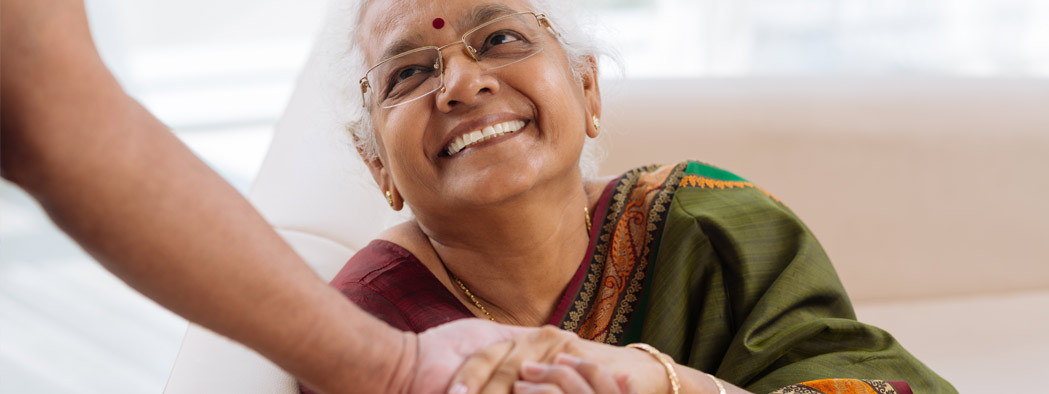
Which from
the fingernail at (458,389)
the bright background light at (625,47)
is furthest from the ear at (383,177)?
the bright background light at (625,47)

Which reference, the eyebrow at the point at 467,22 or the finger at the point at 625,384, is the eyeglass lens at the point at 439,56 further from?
the finger at the point at 625,384

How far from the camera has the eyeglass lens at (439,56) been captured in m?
1.50

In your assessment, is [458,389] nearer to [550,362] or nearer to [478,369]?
[478,369]

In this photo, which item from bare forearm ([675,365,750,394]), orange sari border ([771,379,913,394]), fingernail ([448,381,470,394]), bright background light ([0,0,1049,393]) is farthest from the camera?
bright background light ([0,0,1049,393])

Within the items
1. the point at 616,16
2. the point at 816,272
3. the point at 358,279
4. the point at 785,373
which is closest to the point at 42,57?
the point at 358,279

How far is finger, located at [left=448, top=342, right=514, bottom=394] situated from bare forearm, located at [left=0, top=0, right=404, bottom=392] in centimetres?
14

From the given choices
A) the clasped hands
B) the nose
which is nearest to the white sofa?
the nose

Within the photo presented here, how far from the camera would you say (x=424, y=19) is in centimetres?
148

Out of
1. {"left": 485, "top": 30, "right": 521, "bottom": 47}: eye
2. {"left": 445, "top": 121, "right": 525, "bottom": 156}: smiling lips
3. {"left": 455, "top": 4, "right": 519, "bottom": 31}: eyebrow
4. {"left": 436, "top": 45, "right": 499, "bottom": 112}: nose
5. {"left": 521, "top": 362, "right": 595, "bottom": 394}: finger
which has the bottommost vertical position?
{"left": 521, "top": 362, "right": 595, "bottom": 394}: finger

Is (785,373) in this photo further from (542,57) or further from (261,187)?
(261,187)

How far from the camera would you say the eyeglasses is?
1495 millimetres

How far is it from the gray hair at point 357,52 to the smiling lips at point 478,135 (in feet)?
0.80

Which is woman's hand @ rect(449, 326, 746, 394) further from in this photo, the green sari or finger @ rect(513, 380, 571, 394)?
the green sari

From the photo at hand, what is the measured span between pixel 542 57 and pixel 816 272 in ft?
2.07
